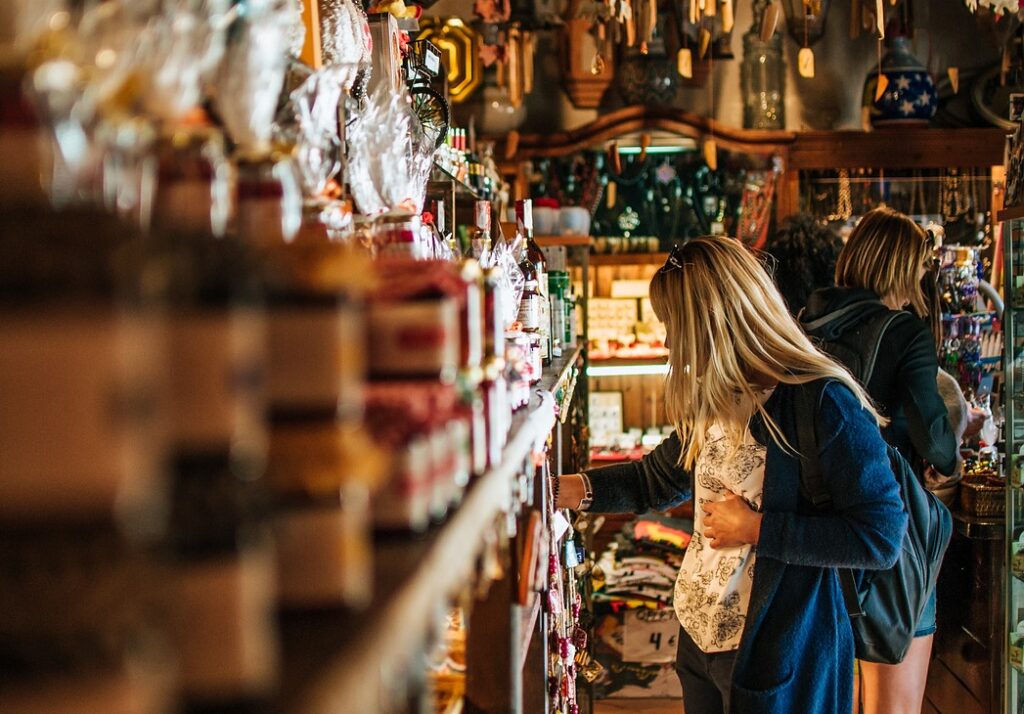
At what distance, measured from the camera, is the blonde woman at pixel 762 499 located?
202cm

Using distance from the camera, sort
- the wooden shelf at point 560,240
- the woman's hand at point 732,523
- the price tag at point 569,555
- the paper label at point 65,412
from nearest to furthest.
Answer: the paper label at point 65,412 < the woman's hand at point 732,523 < the price tag at point 569,555 < the wooden shelf at point 560,240

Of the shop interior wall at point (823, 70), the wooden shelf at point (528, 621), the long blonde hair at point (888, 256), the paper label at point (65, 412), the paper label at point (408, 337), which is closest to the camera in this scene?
the paper label at point (65, 412)

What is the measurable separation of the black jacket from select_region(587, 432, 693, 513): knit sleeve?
36.6 inches

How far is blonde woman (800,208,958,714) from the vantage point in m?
3.15

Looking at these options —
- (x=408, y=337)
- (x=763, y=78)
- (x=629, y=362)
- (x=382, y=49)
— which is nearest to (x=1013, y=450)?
(x=629, y=362)

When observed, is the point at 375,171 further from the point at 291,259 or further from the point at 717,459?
the point at 717,459

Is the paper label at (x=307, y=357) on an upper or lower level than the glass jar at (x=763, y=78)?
lower

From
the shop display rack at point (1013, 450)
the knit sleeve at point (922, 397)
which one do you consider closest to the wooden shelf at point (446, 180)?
the knit sleeve at point (922, 397)

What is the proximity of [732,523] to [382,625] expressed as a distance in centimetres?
169

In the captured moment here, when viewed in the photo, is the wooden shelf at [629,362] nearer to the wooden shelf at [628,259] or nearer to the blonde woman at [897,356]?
the wooden shelf at [628,259]

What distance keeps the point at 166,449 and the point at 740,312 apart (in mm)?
1791

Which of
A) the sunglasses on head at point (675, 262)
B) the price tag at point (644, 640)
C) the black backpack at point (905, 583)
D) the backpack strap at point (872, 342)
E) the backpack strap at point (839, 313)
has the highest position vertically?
the sunglasses on head at point (675, 262)

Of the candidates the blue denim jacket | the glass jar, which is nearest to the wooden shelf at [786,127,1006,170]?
the glass jar

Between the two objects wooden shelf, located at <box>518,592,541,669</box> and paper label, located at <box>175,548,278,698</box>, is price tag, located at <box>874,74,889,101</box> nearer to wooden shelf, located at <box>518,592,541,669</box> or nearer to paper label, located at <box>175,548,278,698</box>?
wooden shelf, located at <box>518,592,541,669</box>
